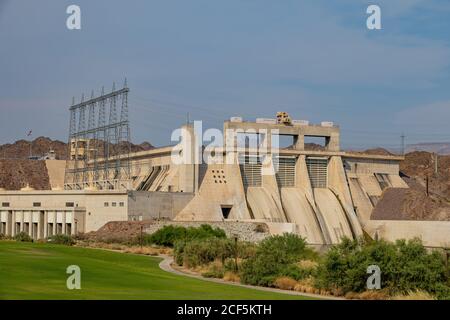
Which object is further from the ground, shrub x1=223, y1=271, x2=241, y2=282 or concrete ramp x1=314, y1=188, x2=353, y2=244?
concrete ramp x1=314, y1=188, x2=353, y2=244

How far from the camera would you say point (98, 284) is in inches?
1314

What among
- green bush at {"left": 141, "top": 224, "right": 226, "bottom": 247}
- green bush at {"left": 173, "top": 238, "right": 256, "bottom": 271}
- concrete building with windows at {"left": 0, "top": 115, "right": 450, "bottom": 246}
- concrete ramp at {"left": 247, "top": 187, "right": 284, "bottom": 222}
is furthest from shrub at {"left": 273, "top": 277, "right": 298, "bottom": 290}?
concrete ramp at {"left": 247, "top": 187, "right": 284, "bottom": 222}

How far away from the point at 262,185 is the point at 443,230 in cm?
2191

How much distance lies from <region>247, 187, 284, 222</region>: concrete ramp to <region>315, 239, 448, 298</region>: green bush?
50378 millimetres

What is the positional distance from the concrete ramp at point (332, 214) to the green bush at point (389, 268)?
Result: 5381 cm

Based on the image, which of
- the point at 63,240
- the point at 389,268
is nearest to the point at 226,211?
the point at 63,240

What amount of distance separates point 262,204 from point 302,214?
520 cm

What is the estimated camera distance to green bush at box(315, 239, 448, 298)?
36125mm

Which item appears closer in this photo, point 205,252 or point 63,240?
point 205,252

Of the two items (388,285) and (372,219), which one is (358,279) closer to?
(388,285)

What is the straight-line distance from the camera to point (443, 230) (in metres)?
82.4

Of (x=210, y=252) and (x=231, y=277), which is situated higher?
(x=210, y=252)

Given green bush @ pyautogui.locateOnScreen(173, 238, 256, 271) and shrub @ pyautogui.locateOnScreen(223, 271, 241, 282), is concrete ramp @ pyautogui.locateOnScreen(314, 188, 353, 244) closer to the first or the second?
green bush @ pyautogui.locateOnScreen(173, 238, 256, 271)

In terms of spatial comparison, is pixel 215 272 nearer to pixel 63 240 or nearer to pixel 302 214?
pixel 63 240
